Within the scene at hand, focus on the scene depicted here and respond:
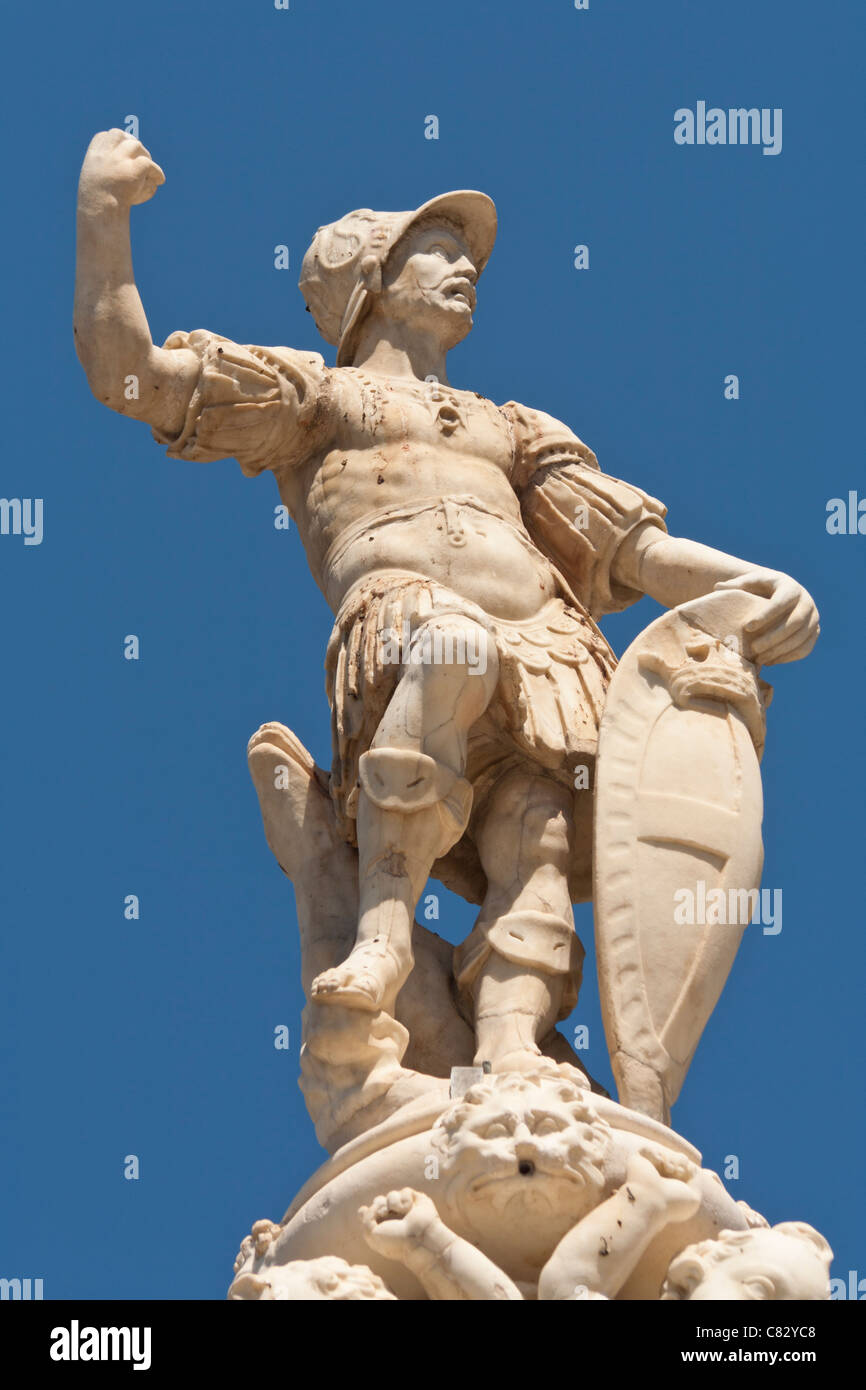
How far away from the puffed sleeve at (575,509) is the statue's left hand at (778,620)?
0.65m

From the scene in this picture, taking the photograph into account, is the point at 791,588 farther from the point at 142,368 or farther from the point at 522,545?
the point at 142,368

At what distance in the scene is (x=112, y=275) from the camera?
11336mm

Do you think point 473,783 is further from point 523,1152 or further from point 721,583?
point 523,1152

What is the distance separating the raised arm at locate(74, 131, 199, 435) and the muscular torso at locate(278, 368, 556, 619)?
0.86 meters

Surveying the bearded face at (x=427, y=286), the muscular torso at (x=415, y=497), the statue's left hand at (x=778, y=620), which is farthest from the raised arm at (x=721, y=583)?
the bearded face at (x=427, y=286)

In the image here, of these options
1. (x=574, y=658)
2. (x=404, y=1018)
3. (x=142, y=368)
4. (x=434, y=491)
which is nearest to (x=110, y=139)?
(x=142, y=368)

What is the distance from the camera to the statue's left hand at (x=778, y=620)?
11.5 m

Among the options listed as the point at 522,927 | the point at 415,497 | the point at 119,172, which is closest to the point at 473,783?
the point at 522,927

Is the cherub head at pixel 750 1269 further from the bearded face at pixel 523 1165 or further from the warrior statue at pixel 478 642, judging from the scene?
the warrior statue at pixel 478 642
